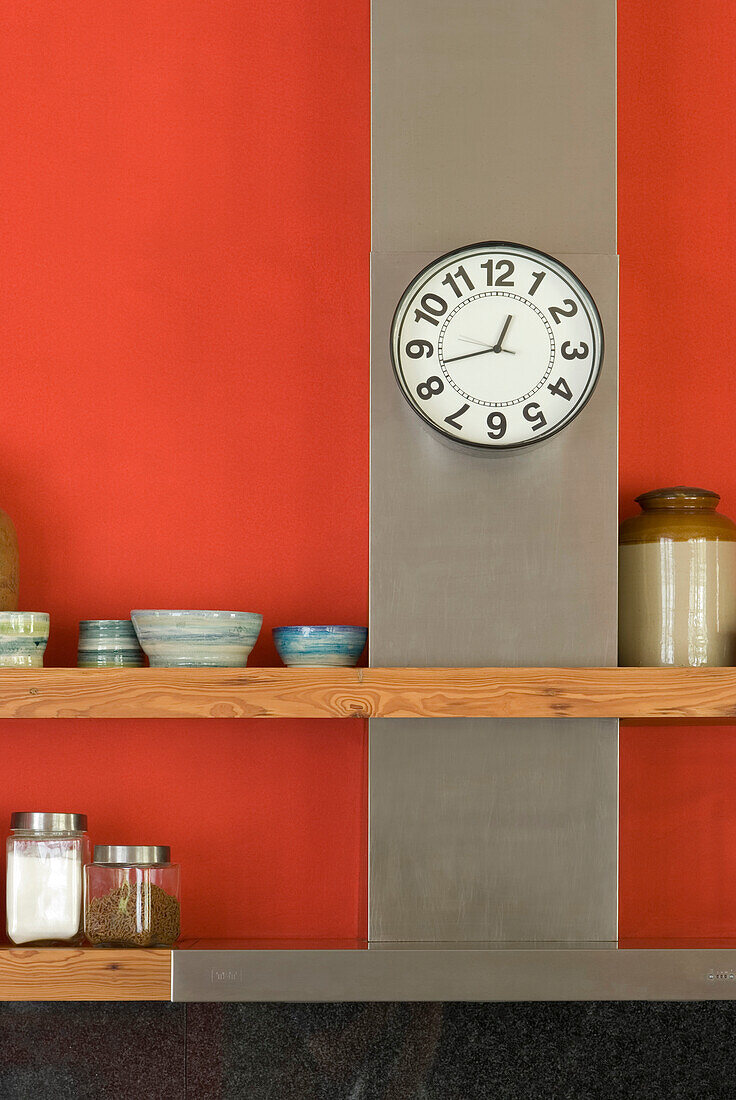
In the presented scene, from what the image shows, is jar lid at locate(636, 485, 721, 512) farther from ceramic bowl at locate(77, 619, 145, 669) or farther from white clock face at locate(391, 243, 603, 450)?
ceramic bowl at locate(77, 619, 145, 669)

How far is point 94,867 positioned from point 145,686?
33 cm

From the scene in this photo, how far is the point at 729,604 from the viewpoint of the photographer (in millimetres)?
1825

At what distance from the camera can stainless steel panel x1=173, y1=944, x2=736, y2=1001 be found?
1648 mm

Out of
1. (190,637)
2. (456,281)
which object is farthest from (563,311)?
(190,637)

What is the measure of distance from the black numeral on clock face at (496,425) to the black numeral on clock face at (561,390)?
0.30ft

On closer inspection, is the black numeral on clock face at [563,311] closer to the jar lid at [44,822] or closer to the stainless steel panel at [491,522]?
the stainless steel panel at [491,522]

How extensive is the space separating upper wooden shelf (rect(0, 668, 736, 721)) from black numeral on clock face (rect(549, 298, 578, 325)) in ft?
1.86

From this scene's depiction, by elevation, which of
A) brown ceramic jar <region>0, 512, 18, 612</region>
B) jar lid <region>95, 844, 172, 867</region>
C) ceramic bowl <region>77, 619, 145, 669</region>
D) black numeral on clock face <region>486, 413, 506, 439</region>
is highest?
black numeral on clock face <region>486, 413, 506, 439</region>

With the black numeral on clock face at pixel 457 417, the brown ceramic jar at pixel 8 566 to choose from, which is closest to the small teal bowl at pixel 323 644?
the black numeral on clock face at pixel 457 417

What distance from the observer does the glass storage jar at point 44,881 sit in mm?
1810

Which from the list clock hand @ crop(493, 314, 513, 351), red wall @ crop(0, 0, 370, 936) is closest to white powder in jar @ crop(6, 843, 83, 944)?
red wall @ crop(0, 0, 370, 936)

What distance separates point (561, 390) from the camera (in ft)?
5.95

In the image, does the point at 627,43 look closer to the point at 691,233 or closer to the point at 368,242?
the point at 691,233

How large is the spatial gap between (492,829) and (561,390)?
707 mm
